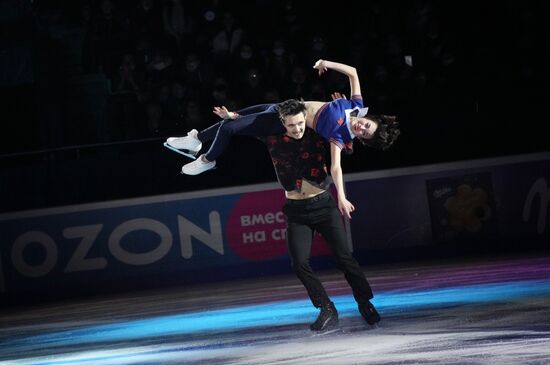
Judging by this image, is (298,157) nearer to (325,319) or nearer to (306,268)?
(306,268)

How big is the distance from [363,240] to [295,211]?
18.5 ft

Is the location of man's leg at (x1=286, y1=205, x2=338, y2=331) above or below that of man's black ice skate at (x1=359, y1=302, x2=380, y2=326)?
above

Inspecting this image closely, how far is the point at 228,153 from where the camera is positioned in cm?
1370

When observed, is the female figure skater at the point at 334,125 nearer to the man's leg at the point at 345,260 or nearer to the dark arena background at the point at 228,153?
the man's leg at the point at 345,260

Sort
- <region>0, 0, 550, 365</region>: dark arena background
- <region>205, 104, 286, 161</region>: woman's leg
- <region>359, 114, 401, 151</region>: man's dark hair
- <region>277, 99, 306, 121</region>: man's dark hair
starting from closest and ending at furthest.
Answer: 1. <region>359, 114, 401, 151</region>: man's dark hair
2. <region>277, 99, 306, 121</region>: man's dark hair
3. <region>205, 104, 286, 161</region>: woman's leg
4. <region>0, 0, 550, 365</region>: dark arena background

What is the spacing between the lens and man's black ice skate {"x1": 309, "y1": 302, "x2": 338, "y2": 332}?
823cm

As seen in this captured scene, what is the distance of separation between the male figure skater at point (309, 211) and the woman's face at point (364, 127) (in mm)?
604

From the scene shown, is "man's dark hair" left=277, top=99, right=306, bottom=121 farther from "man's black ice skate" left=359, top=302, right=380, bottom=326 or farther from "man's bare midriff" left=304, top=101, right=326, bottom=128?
"man's black ice skate" left=359, top=302, right=380, bottom=326

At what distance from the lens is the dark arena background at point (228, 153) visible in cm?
1359

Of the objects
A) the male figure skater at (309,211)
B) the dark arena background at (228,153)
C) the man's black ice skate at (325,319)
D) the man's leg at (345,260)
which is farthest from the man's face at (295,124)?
the dark arena background at (228,153)

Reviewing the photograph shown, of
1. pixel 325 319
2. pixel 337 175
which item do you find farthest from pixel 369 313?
pixel 337 175

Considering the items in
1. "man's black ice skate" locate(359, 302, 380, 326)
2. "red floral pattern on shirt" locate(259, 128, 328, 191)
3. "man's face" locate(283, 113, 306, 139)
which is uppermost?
"man's face" locate(283, 113, 306, 139)

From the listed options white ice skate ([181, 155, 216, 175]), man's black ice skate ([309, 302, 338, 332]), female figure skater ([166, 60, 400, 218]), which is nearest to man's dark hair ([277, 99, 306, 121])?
female figure skater ([166, 60, 400, 218])

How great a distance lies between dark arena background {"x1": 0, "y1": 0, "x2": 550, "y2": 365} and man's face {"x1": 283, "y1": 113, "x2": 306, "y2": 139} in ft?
15.7
